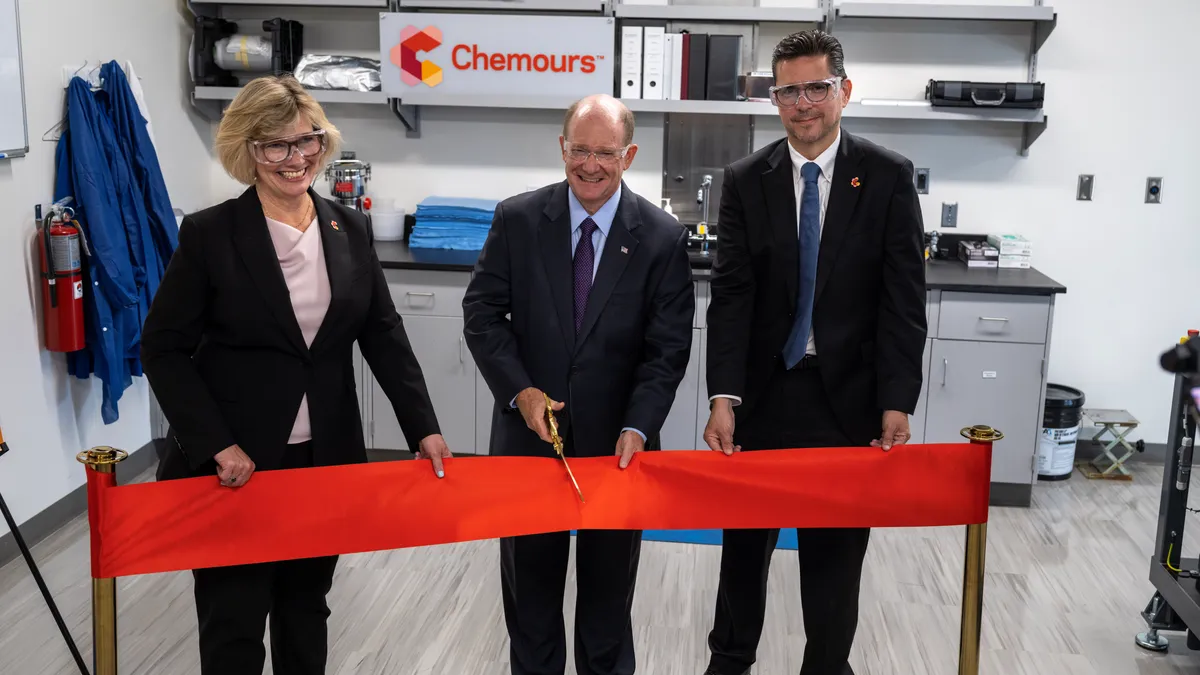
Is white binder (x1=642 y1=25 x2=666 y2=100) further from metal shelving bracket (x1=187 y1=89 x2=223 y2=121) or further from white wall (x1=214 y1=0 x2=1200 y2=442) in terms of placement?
metal shelving bracket (x1=187 y1=89 x2=223 y2=121)

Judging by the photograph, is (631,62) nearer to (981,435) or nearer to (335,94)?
(335,94)

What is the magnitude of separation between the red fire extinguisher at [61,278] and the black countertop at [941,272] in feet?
3.34

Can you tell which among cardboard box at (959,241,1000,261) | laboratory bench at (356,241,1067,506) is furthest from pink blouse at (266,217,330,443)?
cardboard box at (959,241,1000,261)

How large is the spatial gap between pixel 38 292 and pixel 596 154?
7.67 feet

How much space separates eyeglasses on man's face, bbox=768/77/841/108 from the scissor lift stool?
116 inches

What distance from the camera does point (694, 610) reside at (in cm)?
321

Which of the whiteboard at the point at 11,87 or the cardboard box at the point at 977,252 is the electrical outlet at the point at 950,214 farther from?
the whiteboard at the point at 11,87

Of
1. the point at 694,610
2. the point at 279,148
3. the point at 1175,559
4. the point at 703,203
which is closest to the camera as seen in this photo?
the point at 279,148

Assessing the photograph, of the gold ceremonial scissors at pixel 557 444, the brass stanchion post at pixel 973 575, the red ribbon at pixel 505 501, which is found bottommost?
the brass stanchion post at pixel 973 575

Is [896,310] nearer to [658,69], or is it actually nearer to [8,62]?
[658,69]

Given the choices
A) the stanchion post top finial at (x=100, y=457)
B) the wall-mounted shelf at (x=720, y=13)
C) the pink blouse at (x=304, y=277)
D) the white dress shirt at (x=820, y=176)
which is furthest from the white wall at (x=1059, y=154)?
the stanchion post top finial at (x=100, y=457)

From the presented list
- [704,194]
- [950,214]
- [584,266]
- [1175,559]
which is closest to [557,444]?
[584,266]

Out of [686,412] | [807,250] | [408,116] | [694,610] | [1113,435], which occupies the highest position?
[408,116]

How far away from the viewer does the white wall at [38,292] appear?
11.2ft
